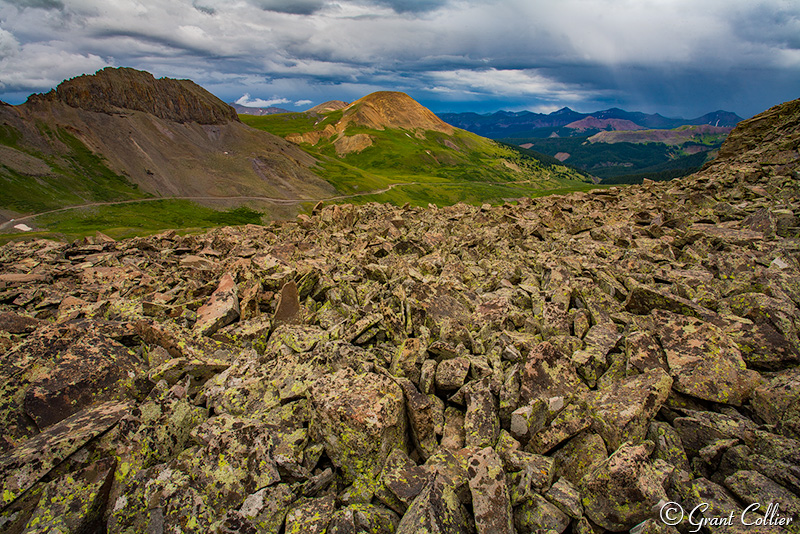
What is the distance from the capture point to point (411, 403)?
9328mm

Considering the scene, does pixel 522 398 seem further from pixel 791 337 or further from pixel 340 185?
pixel 340 185

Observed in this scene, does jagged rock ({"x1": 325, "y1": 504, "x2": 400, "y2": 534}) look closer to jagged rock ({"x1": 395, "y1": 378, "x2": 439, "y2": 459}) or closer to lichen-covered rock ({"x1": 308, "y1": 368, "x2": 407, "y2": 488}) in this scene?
lichen-covered rock ({"x1": 308, "y1": 368, "x2": 407, "y2": 488})

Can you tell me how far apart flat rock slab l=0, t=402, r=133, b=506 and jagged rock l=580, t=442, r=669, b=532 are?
1123 cm

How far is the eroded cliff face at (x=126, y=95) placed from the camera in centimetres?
16662

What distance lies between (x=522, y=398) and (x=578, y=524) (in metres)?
3.26

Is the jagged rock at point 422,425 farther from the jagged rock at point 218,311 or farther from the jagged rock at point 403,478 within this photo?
the jagged rock at point 218,311

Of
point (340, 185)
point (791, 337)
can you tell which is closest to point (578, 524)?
point (791, 337)

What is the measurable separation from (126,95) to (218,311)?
743 feet

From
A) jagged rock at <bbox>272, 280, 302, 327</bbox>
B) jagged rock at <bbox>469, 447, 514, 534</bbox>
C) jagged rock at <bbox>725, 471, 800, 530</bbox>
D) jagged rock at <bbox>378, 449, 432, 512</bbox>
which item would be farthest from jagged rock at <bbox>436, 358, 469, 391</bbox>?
jagged rock at <bbox>272, 280, 302, 327</bbox>

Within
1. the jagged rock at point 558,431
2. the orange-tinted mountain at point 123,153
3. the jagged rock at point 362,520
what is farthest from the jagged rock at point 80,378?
the orange-tinted mountain at point 123,153

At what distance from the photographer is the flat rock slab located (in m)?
7.48

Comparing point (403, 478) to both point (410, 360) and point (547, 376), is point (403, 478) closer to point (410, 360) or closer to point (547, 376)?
point (410, 360)

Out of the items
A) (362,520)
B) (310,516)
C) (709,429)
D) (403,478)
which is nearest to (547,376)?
(709,429)
